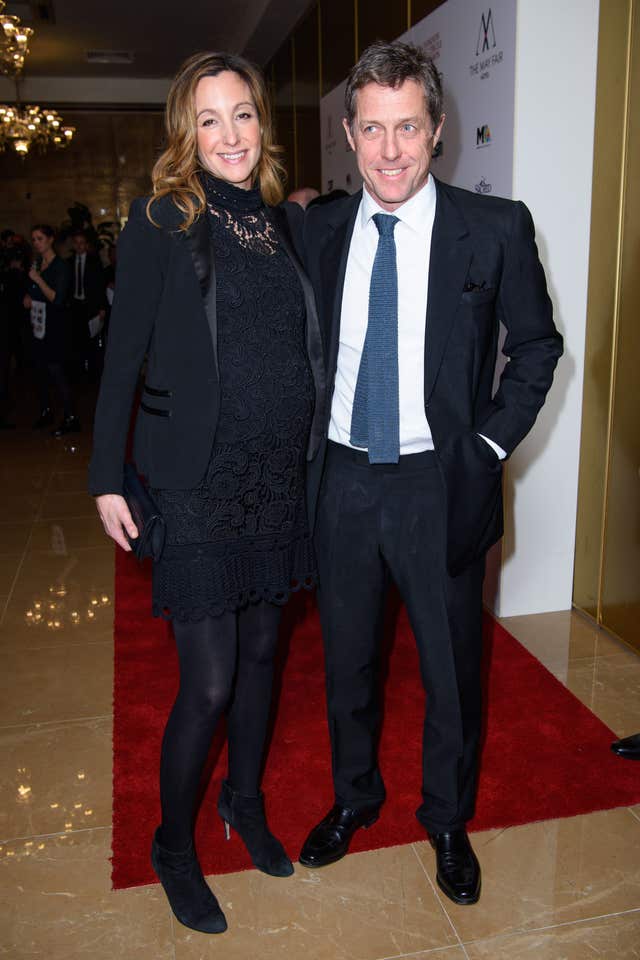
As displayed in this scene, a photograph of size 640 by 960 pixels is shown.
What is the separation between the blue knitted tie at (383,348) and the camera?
1.98 meters

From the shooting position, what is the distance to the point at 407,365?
2008 millimetres

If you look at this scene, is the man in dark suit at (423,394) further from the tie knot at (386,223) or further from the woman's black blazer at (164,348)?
the woman's black blazer at (164,348)

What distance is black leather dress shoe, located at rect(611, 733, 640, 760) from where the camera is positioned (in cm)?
276

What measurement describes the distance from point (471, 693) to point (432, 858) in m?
0.48

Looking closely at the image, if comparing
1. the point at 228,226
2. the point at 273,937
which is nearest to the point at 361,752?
the point at 273,937

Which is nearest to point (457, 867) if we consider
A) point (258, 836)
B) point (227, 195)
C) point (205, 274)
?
point (258, 836)

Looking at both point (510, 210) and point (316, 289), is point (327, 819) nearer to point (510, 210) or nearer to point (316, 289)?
point (316, 289)

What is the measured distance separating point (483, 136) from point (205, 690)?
2.65m

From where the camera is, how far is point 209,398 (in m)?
1.85

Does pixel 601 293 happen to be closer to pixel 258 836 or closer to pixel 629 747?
pixel 629 747

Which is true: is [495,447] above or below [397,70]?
below

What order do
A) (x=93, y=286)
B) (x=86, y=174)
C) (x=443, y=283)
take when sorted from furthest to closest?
(x=86, y=174)
(x=93, y=286)
(x=443, y=283)

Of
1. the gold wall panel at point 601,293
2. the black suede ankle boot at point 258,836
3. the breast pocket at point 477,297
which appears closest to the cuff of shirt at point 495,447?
the breast pocket at point 477,297

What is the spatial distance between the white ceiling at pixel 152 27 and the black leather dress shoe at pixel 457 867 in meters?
6.95
